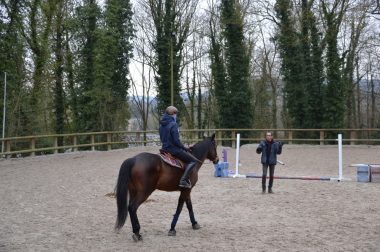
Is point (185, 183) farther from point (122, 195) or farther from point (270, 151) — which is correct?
point (270, 151)

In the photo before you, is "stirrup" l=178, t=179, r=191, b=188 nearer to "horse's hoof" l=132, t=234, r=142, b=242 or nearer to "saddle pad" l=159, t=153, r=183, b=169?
"saddle pad" l=159, t=153, r=183, b=169

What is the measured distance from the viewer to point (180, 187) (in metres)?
7.05

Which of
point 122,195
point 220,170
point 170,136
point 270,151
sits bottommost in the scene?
point 220,170

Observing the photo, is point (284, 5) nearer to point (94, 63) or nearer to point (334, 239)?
point (94, 63)

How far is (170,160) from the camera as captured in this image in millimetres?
6988

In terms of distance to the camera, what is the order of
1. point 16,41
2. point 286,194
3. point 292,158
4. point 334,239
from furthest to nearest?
point 16,41
point 292,158
point 286,194
point 334,239

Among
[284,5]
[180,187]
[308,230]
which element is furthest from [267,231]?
[284,5]

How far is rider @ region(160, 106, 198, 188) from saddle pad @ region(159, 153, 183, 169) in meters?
0.07

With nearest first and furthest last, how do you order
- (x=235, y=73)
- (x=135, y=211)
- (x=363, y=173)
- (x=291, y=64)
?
1. (x=135, y=211)
2. (x=363, y=173)
3. (x=291, y=64)
4. (x=235, y=73)

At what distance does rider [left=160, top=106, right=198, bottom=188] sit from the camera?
6965 millimetres

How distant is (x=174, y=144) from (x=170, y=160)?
257 millimetres

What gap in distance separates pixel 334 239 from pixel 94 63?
1083 inches

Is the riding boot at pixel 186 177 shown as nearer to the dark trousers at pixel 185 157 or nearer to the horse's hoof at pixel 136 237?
the dark trousers at pixel 185 157

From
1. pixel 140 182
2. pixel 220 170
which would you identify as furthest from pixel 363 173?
pixel 140 182
